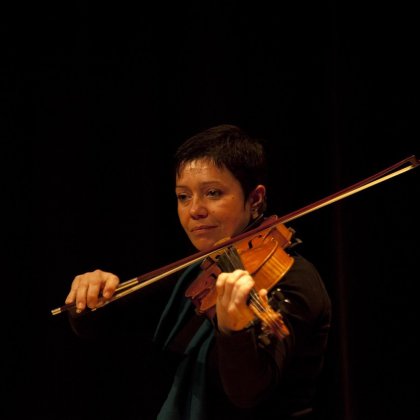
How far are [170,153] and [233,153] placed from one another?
0.57 m

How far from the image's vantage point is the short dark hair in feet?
3.99

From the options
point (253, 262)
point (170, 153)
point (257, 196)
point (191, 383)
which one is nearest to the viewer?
point (253, 262)

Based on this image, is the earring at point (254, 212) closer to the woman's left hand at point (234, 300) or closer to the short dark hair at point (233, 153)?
the short dark hair at point (233, 153)

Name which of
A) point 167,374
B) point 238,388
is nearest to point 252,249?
point 238,388

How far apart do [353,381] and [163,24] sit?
1.12 m

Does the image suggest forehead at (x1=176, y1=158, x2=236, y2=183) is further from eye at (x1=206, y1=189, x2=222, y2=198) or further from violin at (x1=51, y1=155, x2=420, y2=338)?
violin at (x1=51, y1=155, x2=420, y2=338)

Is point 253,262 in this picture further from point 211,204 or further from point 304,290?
point 211,204

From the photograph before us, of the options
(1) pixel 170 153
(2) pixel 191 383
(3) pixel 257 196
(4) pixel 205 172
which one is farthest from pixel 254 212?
(1) pixel 170 153

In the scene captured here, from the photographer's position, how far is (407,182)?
1.61 meters

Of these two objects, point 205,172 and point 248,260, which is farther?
point 205,172

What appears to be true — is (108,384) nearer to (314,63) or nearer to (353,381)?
(353,381)

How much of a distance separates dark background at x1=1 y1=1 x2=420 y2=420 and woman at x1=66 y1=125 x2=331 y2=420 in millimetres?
440

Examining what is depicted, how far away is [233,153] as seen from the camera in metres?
1.22

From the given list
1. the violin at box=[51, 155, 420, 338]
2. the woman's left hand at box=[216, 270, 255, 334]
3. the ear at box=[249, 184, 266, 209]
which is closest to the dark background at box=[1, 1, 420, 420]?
the ear at box=[249, 184, 266, 209]
